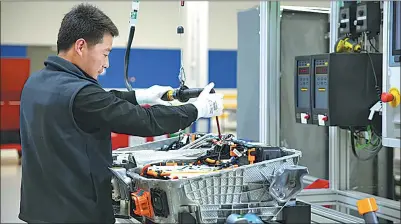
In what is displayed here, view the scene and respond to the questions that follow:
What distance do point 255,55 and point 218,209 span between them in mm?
2495

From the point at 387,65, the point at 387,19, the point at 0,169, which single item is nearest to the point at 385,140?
the point at 387,65

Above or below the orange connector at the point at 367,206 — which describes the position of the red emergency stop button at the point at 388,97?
above

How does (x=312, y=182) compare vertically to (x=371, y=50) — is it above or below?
below

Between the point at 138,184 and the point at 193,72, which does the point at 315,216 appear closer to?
the point at 138,184

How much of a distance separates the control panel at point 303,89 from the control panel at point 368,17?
0.34m

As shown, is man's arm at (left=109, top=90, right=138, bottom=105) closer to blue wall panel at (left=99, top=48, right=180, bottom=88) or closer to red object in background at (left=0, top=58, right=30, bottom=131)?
blue wall panel at (left=99, top=48, right=180, bottom=88)

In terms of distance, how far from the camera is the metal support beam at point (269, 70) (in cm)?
353

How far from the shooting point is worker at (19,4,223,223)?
1698 mm

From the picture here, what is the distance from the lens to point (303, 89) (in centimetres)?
313

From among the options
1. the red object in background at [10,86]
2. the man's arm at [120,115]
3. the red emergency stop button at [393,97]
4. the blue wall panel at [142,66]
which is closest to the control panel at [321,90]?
the red emergency stop button at [393,97]

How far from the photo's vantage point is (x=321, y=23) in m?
3.91

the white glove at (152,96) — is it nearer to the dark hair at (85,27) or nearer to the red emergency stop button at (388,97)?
the dark hair at (85,27)

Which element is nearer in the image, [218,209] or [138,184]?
[218,209]

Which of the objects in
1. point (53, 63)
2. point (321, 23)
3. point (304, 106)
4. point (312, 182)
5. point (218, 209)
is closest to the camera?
point (218, 209)
